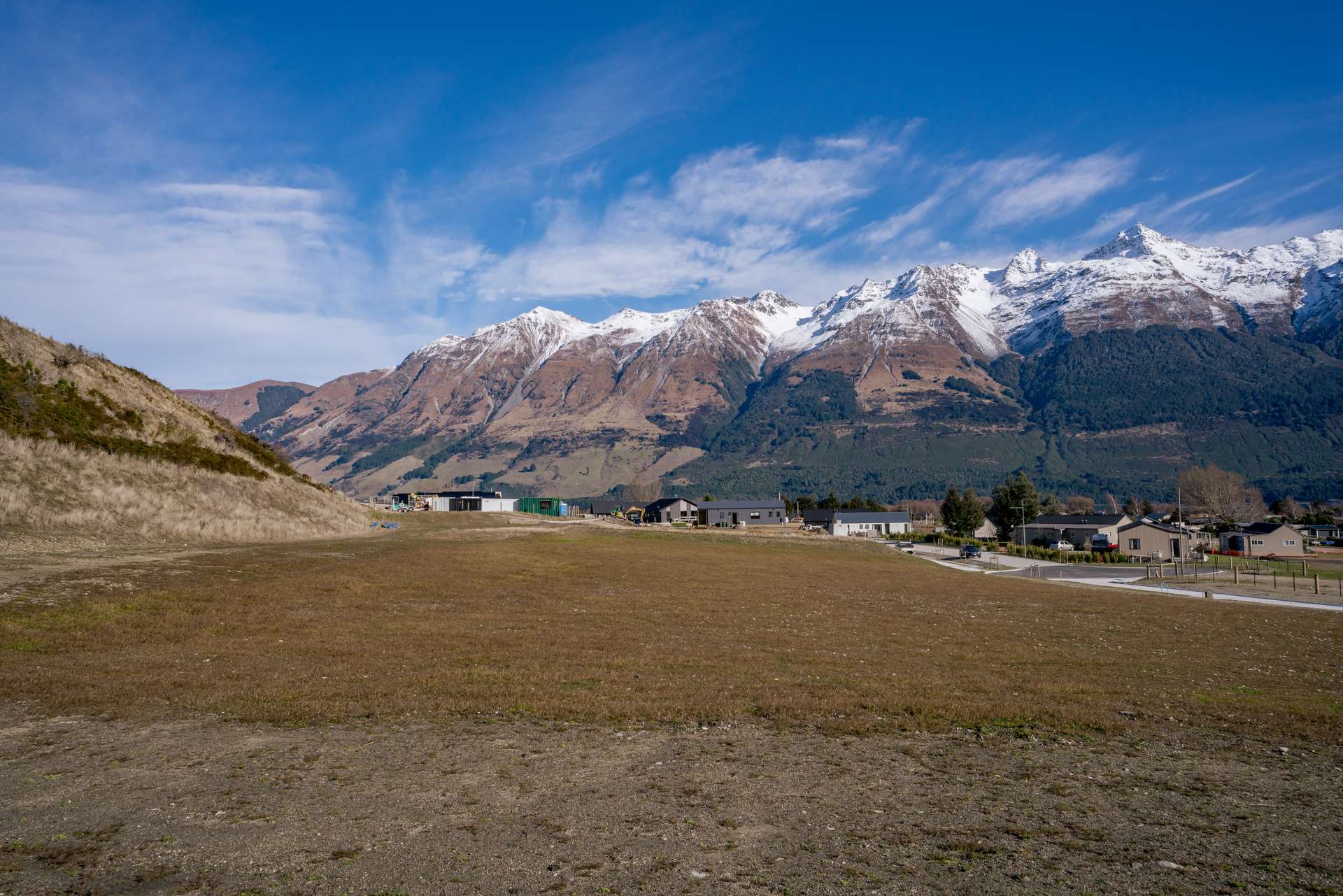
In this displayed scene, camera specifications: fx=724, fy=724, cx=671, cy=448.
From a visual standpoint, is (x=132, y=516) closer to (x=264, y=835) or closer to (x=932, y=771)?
(x=264, y=835)

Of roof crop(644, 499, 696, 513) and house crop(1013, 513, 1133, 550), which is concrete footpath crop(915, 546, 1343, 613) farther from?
roof crop(644, 499, 696, 513)

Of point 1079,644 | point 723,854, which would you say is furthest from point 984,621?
point 723,854

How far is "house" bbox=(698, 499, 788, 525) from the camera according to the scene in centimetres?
16225

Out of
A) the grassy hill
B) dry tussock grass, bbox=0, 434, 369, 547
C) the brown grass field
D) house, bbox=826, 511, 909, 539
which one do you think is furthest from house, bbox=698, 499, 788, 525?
the brown grass field

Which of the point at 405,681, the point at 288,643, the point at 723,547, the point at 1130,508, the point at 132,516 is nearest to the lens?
the point at 405,681

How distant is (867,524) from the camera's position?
168 meters

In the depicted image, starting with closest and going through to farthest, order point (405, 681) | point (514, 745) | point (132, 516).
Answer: point (514, 745) → point (405, 681) → point (132, 516)

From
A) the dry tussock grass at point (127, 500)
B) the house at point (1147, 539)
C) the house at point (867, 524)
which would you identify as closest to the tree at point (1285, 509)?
the house at point (867, 524)

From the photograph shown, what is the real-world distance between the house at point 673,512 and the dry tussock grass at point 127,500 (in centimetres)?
12261

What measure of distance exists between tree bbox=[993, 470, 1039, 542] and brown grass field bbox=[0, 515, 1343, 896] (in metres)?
112

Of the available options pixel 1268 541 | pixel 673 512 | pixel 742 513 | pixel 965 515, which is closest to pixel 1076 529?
pixel 965 515

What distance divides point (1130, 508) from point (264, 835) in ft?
740

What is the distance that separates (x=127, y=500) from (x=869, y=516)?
155794 millimetres

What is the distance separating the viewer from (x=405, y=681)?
15.4 meters
